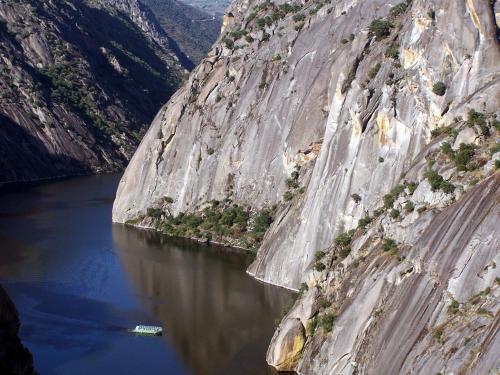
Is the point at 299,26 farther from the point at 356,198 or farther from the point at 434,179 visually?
the point at 434,179

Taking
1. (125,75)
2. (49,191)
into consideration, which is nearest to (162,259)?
(49,191)

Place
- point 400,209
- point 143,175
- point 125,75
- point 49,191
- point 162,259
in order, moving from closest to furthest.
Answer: point 400,209, point 162,259, point 143,175, point 49,191, point 125,75

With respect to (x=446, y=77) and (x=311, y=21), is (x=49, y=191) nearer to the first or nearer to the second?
(x=311, y=21)

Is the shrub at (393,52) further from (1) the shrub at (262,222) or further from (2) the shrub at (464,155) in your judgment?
(1) the shrub at (262,222)

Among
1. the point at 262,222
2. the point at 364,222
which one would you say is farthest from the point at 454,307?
the point at 262,222

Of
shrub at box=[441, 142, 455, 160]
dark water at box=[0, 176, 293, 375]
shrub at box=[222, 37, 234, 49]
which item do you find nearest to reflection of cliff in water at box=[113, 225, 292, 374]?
dark water at box=[0, 176, 293, 375]

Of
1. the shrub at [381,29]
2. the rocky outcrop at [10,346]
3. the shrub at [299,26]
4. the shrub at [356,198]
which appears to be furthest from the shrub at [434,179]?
the shrub at [299,26]

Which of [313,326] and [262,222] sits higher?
[313,326]
